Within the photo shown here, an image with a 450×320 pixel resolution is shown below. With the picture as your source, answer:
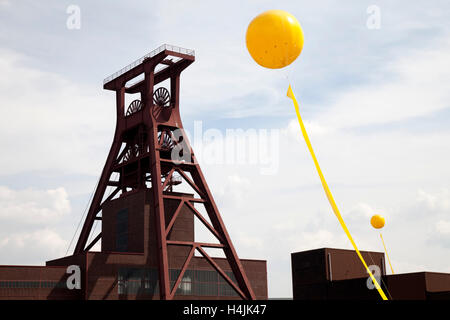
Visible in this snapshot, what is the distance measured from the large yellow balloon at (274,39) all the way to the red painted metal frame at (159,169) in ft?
87.8

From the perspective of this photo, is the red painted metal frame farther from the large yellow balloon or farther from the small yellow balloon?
the large yellow balloon

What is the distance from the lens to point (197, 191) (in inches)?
1763

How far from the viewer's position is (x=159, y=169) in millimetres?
43594

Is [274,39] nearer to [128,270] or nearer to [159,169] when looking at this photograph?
[159,169]

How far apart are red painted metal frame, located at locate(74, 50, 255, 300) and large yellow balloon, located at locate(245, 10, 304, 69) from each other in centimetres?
2675

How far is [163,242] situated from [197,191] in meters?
6.00

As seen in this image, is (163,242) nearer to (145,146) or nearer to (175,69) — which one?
(145,146)

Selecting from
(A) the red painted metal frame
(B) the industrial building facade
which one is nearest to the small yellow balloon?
(A) the red painted metal frame

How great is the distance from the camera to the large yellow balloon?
47.7 feet

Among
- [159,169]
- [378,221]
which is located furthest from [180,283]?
[378,221]

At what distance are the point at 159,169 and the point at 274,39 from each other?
2992cm

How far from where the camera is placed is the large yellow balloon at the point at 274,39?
1453 centimetres

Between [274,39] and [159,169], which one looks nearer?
[274,39]
